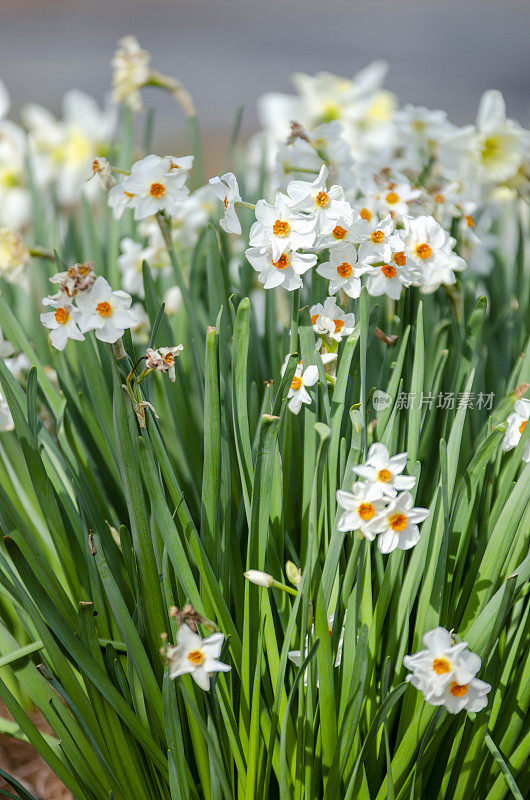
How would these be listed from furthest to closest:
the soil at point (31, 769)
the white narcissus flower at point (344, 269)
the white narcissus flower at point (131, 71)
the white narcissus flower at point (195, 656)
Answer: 1. the white narcissus flower at point (131, 71)
2. the soil at point (31, 769)
3. the white narcissus flower at point (344, 269)
4. the white narcissus flower at point (195, 656)

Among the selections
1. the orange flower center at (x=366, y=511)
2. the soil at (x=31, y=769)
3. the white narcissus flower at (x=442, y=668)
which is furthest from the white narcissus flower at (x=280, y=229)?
the soil at (x=31, y=769)

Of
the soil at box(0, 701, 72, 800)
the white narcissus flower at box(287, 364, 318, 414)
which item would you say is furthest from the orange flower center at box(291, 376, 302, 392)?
the soil at box(0, 701, 72, 800)

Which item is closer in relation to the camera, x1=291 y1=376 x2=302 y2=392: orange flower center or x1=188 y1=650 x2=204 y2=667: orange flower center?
x1=188 y1=650 x2=204 y2=667: orange flower center

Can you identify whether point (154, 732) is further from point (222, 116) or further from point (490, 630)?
point (222, 116)

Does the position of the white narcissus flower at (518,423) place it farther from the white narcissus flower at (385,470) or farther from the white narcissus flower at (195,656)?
the white narcissus flower at (195,656)

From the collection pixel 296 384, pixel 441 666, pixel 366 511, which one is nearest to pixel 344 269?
pixel 296 384

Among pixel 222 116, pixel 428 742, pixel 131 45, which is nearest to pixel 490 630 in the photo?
pixel 428 742

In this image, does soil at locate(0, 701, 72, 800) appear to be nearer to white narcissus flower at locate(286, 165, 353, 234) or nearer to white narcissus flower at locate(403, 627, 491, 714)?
white narcissus flower at locate(403, 627, 491, 714)

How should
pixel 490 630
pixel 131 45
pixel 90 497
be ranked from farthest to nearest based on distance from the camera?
pixel 131 45 < pixel 90 497 < pixel 490 630
